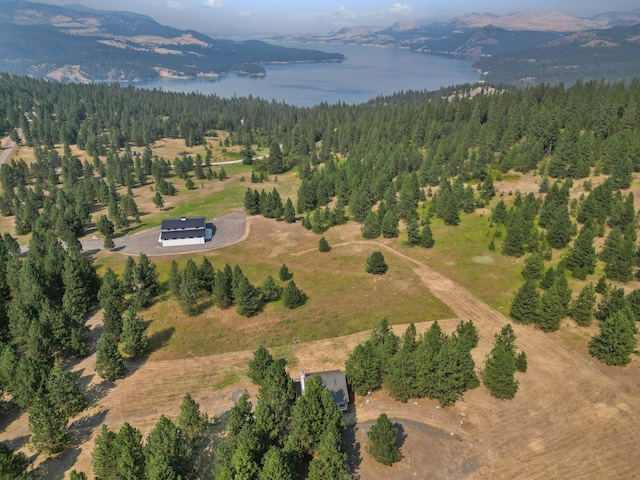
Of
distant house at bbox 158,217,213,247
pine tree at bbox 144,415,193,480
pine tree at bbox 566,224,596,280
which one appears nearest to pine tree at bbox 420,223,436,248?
pine tree at bbox 566,224,596,280

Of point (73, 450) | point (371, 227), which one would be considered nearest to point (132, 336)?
point (73, 450)

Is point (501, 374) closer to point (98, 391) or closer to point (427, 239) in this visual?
point (427, 239)

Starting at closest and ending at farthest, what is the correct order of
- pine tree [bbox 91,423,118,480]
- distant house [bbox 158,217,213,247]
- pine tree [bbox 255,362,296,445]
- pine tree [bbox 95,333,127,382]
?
pine tree [bbox 91,423,118,480]
pine tree [bbox 255,362,296,445]
pine tree [bbox 95,333,127,382]
distant house [bbox 158,217,213,247]

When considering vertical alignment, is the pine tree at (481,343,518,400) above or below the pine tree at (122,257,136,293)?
above

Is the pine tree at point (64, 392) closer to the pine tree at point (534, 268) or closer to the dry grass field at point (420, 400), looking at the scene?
the dry grass field at point (420, 400)

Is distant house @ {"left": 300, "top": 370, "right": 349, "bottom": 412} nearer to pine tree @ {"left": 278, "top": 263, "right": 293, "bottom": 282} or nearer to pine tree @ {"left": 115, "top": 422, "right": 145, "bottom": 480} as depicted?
pine tree @ {"left": 115, "top": 422, "right": 145, "bottom": 480}

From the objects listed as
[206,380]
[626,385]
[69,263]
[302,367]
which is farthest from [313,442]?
[69,263]
